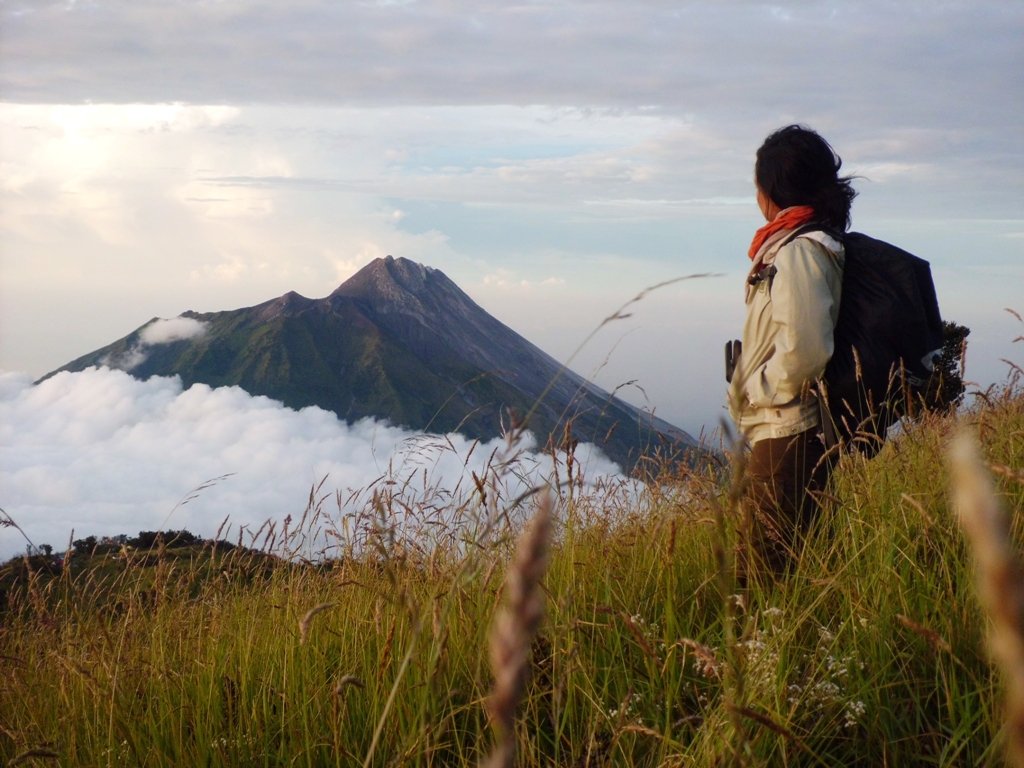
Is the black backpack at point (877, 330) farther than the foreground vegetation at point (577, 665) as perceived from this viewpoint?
Yes

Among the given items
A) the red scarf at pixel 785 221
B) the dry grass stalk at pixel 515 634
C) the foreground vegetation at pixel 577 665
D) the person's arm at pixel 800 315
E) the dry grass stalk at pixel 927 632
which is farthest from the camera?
the red scarf at pixel 785 221

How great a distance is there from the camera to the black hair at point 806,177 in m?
3.88

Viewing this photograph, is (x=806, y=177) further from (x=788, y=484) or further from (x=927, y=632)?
(x=927, y=632)

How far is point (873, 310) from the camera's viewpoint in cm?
365

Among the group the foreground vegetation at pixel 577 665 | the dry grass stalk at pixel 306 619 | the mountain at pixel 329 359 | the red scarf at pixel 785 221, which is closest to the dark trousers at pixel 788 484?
the foreground vegetation at pixel 577 665

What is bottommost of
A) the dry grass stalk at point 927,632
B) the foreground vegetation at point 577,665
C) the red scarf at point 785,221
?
the foreground vegetation at point 577,665

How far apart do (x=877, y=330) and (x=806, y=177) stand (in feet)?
2.52

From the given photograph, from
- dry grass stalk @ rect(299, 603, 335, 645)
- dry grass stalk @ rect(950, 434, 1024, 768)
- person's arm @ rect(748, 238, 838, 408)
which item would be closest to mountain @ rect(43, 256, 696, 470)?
person's arm @ rect(748, 238, 838, 408)

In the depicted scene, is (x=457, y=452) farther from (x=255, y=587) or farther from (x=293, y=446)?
(x=293, y=446)

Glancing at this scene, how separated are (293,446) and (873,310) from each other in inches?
6529

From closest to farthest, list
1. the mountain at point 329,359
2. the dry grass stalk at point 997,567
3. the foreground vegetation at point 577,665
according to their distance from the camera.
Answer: the dry grass stalk at point 997,567 → the foreground vegetation at point 577,665 → the mountain at point 329,359

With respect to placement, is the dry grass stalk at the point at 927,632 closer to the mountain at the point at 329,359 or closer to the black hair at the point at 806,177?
the black hair at the point at 806,177

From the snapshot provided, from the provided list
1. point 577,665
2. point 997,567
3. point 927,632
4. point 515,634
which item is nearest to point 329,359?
point 577,665

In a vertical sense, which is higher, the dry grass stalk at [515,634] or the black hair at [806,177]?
the black hair at [806,177]
